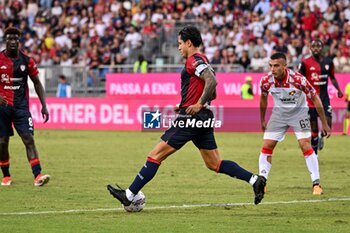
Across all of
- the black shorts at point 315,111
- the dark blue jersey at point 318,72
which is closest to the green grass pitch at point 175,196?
the black shorts at point 315,111

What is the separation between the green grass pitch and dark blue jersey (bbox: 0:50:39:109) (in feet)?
4.91

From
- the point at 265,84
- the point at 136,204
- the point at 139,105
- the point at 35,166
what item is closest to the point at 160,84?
the point at 139,105

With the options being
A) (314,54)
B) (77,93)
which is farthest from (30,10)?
(314,54)

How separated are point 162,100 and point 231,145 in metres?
8.09

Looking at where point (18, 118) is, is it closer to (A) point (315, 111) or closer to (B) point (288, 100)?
(B) point (288, 100)

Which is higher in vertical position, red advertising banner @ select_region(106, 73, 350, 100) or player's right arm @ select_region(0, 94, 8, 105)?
player's right arm @ select_region(0, 94, 8, 105)

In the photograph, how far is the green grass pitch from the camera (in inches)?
441

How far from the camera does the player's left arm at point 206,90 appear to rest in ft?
38.7

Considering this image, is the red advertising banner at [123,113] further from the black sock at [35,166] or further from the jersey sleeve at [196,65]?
the jersey sleeve at [196,65]

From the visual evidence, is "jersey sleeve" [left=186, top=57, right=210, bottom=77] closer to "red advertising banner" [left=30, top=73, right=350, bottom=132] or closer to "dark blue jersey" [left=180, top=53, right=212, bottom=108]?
"dark blue jersey" [left=180, top=53, right=212, bottom=108]

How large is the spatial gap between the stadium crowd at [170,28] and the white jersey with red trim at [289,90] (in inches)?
731

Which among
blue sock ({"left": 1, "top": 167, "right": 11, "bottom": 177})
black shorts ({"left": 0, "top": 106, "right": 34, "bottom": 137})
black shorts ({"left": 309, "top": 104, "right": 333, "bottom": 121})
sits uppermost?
black shorts ({"left": 0, "top": 106, "right": 34, "bottom": 137})

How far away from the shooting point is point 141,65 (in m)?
36.4

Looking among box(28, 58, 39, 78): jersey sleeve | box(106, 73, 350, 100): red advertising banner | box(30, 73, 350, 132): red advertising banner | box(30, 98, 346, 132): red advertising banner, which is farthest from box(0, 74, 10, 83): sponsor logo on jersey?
box(106, 73, 350, 100): red advertising banner
